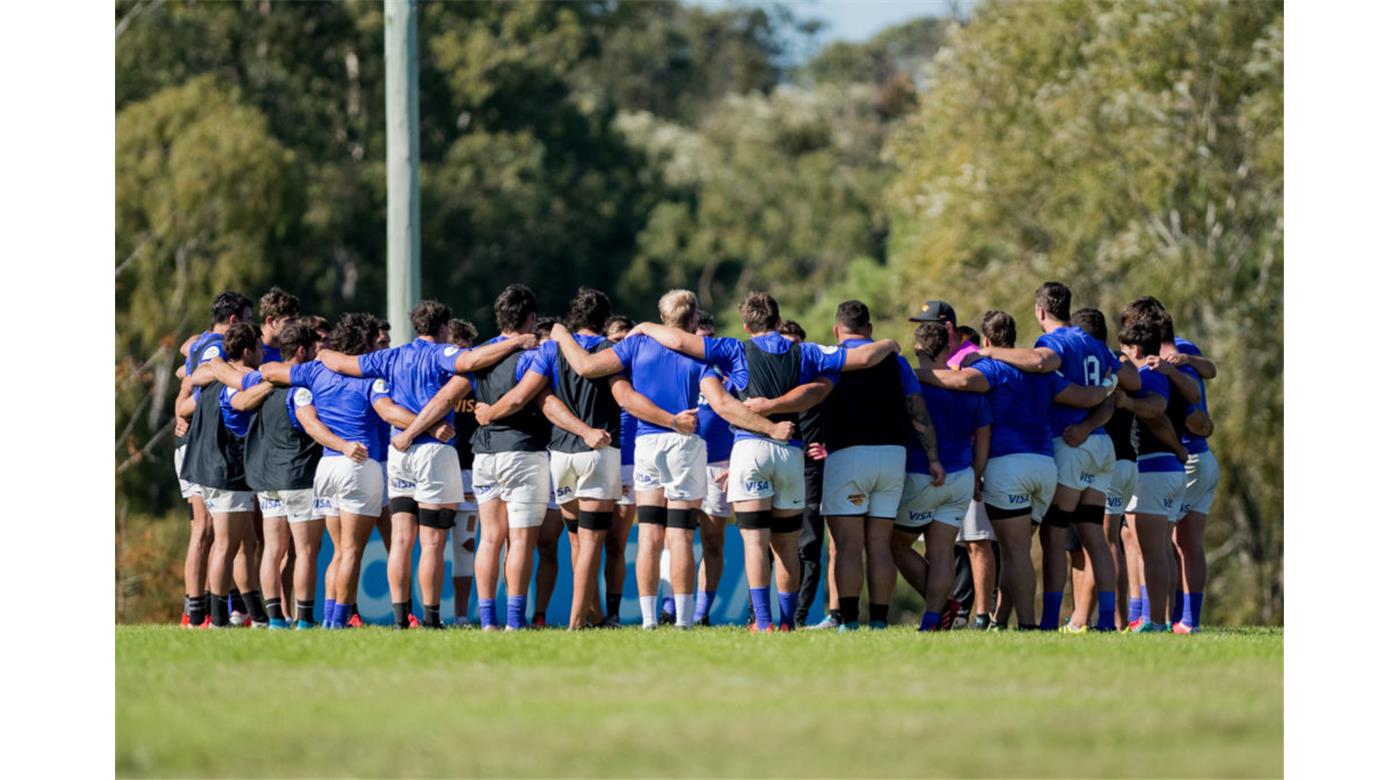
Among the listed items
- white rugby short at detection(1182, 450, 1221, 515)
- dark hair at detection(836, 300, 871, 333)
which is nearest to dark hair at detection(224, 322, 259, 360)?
dark hair at detection(836, 300, 871, 333)

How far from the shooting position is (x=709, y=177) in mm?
63562

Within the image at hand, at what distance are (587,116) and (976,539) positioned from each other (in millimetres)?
45425

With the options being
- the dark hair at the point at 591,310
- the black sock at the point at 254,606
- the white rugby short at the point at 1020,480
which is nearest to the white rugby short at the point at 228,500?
the black sock at the point at 254,606

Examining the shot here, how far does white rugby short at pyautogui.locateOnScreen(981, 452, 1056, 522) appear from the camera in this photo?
14.4 m

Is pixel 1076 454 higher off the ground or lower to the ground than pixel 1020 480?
higher

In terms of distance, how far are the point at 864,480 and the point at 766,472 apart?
2.77ft

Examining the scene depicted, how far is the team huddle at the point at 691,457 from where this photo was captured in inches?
542

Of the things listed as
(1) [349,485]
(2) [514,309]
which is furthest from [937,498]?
(1) [349,485]

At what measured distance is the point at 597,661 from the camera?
1151 centimetres

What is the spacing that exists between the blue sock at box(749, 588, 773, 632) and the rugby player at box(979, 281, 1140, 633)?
2232 millimetres

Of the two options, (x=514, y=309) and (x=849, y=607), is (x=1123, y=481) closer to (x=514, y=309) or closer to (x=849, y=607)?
(x=849, y=607)

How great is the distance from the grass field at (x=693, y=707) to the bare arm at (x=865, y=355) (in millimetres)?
1984

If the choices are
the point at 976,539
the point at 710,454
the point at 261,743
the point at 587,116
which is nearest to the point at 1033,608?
the point at 976,539

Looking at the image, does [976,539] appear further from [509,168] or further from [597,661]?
[509,168]
